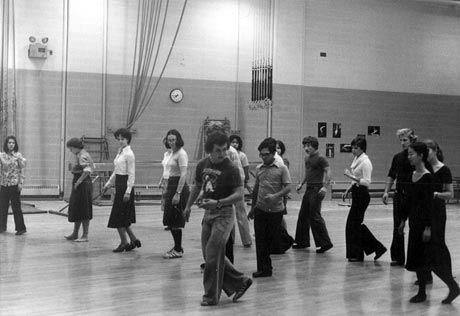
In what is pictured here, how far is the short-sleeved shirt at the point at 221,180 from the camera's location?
5941 millimetres

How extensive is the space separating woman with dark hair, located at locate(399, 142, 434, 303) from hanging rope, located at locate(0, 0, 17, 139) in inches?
397

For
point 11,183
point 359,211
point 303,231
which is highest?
point 11,183

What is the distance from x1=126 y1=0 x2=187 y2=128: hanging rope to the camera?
15.9 m

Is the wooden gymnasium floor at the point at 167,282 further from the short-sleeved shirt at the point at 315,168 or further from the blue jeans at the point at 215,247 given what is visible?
the short-sleeved shirt at the point at 315,168

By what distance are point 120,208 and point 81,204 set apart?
1.10 m

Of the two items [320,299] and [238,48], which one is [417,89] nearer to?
[238,48]

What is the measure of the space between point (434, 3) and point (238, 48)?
209 inches

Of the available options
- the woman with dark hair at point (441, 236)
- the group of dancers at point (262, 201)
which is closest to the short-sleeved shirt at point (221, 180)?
the group of dancers at point (262, 201)

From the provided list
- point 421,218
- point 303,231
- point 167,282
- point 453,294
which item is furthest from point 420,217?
point 303,231

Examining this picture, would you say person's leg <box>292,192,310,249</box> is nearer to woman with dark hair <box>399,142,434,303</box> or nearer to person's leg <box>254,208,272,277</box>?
person's leg <box>254,208,272,277</box>

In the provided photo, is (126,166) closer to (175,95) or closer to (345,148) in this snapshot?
(175,95)

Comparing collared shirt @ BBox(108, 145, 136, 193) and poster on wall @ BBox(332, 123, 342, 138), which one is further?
poster on wall @ BBox(332, 123, 342, 138)

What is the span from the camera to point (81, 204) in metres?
9.51

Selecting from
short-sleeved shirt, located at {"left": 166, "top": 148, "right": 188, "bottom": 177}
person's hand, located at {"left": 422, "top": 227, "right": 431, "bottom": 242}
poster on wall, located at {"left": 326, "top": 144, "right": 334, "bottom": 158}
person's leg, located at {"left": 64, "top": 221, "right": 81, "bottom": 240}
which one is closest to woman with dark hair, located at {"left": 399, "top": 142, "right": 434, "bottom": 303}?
person's hand, located at {"left": 422, "top": 227, "right": 431, "bottom": 242}
